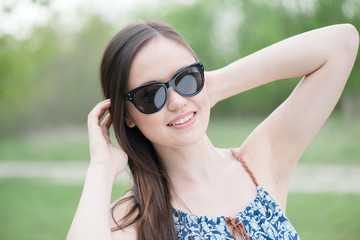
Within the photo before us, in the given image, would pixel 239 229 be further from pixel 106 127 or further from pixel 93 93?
pixel 93 93

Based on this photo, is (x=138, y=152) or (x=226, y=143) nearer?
(x=138, y=152)

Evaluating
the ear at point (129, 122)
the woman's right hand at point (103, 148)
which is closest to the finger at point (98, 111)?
the woman's right hand at point (103, 148)

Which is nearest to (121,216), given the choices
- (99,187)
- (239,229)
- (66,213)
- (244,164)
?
(99,187)

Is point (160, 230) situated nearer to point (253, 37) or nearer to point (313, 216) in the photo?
point (313, 216)

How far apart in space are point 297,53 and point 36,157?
47.5ft

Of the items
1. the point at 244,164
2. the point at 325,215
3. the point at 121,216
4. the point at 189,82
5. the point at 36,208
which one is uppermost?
the point at 36,208

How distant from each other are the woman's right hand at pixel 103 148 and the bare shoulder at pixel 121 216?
0.43ft

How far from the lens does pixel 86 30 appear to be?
21.2 meters

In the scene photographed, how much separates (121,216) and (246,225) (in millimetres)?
561

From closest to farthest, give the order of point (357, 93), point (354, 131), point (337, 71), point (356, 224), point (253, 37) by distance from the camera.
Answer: point (337, 71) < point (356, 224) < point (357, 93) < point (354, 131) < point (253, 37)

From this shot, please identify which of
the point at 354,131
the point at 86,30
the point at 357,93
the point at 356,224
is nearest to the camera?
the point at 356,224

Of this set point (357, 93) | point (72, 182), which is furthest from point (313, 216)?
point (72, 182)

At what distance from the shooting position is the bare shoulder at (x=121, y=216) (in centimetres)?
182

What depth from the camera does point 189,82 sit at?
188 centimetres
